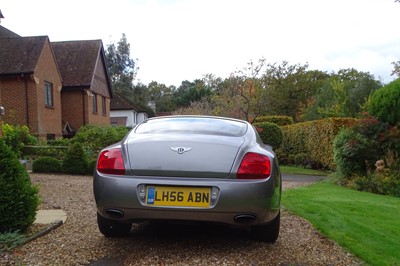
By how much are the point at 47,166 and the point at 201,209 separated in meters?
Answer: 12.4

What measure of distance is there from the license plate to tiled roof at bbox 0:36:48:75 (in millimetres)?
19275

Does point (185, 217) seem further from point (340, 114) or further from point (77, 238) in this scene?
point (340, 114)

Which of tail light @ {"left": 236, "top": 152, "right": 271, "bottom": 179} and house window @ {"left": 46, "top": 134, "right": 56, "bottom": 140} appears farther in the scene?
house window @ {"left": 46, "top": 134, "right": 56, "bottom": 140}

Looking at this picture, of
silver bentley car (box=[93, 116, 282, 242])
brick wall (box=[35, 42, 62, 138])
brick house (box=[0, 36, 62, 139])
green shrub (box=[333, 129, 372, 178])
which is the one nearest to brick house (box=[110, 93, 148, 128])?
brick wall (box=[35, 42, 62, 138])

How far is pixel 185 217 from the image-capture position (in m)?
3.84

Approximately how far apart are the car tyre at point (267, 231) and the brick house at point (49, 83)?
62.4ft

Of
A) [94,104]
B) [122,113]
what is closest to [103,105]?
[94,104]

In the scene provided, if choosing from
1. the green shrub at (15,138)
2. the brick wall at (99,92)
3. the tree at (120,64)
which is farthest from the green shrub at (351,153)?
the tree at (120,64)

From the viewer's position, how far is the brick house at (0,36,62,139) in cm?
2130

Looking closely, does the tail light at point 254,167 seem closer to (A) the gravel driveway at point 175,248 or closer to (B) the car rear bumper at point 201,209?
(B) the car rear bumper at point 201,209

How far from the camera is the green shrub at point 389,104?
1207cm

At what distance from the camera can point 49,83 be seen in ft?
76.9

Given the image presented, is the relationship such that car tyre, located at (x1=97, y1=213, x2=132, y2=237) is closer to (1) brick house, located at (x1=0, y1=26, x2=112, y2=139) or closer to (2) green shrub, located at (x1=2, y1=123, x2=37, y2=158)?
(2) green shrub, located at (x1=2, y1=123, x2=37, y2=158)

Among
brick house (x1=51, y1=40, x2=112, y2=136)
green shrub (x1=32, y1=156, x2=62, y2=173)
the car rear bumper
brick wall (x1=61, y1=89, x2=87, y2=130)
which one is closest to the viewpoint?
the car rear bumper
